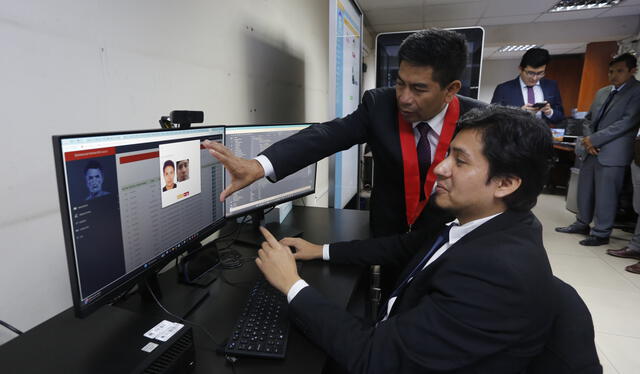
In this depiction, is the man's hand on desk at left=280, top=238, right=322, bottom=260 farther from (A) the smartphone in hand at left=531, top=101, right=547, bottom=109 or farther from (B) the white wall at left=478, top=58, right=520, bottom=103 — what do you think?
(B) the white wall at left=478, top=58, right=520, bottom=103

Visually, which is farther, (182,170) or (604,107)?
(604,107)

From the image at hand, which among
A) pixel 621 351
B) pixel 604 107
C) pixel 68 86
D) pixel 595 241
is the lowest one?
pixel 621 351

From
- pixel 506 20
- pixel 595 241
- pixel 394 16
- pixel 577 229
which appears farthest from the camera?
pixel 506 20

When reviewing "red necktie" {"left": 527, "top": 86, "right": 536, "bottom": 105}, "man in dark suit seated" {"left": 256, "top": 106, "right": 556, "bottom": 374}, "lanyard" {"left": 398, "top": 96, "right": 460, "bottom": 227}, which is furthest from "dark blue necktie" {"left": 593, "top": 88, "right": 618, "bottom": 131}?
"man in dark suit seated" {"left": 256, "top": 106, "right": 556, "bottom": 374}

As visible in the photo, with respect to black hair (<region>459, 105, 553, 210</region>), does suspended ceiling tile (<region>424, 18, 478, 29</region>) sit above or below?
above

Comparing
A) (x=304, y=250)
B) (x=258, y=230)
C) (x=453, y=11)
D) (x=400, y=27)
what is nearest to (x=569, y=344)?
(x=304, y=250)

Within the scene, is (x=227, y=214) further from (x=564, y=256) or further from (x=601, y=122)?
(x=601, y=122)

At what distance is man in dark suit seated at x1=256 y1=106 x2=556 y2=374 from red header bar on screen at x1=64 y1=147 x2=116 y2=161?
0.45 metres

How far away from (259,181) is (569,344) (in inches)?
41.1

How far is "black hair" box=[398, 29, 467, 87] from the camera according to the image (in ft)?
3.82

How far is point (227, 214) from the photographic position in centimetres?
121

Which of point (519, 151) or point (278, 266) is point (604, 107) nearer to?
point (519, 151)

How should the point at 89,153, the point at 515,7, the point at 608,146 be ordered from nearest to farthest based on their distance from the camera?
1. the point at 89,153
2. the point at 608,146
3. the point at 515,7

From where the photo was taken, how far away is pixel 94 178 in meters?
0.65
